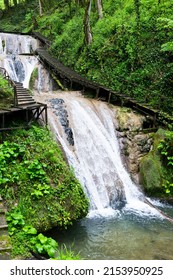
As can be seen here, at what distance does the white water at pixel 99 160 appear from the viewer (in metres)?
9.95

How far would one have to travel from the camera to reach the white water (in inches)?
392

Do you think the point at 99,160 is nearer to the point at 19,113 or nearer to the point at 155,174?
the point at 155,174

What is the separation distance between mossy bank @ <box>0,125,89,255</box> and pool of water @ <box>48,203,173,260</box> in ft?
1.75

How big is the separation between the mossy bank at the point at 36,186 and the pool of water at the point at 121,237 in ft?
1.75

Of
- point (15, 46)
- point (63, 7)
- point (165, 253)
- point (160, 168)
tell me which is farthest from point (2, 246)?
point (63, 7)

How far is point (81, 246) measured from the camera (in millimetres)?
7555

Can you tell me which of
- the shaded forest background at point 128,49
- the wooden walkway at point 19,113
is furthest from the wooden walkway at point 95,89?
the wooden walkway at point 19,113

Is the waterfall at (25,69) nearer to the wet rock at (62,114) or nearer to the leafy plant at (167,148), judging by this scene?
the wet rock at (62,114)

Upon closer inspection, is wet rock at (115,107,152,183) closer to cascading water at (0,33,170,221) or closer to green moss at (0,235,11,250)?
cascading water at (0,33,170,221)

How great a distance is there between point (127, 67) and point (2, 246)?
13505 mm

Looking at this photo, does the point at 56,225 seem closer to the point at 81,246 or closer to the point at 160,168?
the point at 81,246

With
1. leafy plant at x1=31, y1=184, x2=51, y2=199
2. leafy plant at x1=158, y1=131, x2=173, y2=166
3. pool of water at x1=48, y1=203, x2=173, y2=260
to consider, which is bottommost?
pool of water at x1=48, y1=203, x2=173, y2=260

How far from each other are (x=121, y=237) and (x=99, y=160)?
3.74m

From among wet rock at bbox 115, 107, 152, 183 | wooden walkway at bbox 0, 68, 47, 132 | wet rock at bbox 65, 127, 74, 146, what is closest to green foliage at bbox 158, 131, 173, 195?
wet rock at bbox 115, 107, 152, 183
